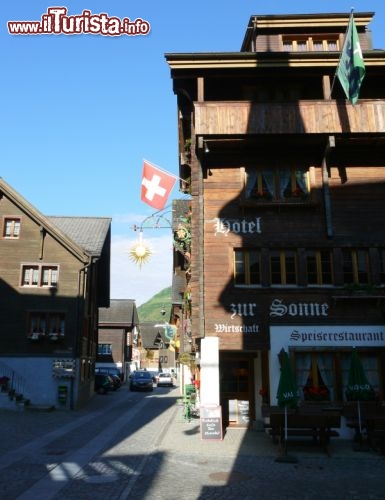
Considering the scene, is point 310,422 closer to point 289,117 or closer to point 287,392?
point 287,392

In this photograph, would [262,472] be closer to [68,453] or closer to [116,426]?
[68,453]

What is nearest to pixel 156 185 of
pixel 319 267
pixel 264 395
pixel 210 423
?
pixel 319 267

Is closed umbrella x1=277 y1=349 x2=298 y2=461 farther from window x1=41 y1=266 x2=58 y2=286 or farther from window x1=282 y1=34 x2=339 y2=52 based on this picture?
window x1=41 y1=266 x2=58 y2=286

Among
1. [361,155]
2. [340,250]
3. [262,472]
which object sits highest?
[361,155]

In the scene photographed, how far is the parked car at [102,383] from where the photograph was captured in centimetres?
4322

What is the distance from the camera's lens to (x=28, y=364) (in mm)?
29906

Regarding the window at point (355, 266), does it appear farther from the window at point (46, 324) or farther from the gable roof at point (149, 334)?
the gable roof at point (149, 334)

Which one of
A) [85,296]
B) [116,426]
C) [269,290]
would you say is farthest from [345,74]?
[85,296]

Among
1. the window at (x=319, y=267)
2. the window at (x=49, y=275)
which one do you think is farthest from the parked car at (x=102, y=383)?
the window at (x=319, y=267)

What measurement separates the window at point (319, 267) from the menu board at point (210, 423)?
5544 mm

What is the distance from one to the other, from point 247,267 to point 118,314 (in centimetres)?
5111

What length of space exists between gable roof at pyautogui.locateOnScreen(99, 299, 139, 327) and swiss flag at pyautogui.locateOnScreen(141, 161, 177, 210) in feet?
150

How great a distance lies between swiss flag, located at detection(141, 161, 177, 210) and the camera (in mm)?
19828

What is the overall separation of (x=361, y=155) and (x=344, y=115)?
1.87 metres
